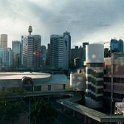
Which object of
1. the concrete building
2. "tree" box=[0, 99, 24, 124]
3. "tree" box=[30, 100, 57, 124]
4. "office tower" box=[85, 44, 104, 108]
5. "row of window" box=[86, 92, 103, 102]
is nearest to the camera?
"tree" box=[30, 100, 57, 124]

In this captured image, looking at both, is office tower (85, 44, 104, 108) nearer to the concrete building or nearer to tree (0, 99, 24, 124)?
the concrete building

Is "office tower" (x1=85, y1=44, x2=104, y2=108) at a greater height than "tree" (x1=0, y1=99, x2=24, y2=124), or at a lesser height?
greater

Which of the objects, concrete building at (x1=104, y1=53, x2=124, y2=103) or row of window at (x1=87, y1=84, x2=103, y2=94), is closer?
concrete building at (x1=104, y1=53, x2=124, y2=103)

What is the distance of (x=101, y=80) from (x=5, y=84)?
29.1 meters

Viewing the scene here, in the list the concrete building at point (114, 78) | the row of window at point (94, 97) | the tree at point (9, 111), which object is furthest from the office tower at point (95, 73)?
the tree at point (9, 111)

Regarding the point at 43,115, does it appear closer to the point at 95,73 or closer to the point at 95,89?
the point at 95,89

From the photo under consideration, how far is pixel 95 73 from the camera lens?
319ft

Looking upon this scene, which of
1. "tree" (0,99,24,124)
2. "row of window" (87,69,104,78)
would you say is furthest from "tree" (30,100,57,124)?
"row of window" (87,69,104,78)

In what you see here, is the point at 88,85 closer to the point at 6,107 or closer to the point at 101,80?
the point at 101,80

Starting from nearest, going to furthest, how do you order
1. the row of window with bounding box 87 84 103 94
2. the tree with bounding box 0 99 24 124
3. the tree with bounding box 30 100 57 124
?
the tree with bounding box 30 100 57 124 → the tree with bounding box 0 99 24 124 → the row of window with bounding box 87 84 103 94

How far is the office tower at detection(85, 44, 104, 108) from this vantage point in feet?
318

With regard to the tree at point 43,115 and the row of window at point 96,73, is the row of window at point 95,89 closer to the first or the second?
the row of window at point 96,73

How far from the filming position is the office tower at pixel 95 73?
97.0 metres

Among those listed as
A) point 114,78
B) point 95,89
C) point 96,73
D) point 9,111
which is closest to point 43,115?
point 9,111
